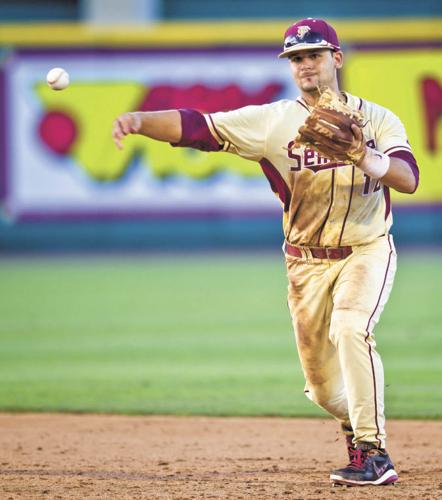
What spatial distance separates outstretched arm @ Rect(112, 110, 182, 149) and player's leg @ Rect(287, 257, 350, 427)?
869 millimetres

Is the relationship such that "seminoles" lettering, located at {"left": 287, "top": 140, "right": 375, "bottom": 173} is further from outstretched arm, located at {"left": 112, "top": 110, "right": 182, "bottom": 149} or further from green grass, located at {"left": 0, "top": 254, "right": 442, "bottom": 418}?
green grass, located at {"left": 0, "top": 254, "right": 442, "bottom": 418}

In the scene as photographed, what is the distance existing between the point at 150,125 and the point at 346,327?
49.9 inches

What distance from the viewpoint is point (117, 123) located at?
16.3 feet

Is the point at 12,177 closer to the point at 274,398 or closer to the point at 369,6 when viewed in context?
the point at 369,6

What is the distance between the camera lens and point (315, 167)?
17.2 ft

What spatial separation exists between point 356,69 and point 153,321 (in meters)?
8.56

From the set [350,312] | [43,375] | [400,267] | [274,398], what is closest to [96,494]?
[350,312]

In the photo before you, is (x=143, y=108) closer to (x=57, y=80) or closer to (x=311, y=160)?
(x=57, y=80)

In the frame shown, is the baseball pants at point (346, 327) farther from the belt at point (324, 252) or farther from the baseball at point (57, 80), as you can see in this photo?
the baseball at point (57, 80)

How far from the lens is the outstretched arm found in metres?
4.95

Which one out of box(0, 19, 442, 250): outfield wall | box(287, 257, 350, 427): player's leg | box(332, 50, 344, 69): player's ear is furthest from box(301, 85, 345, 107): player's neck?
box(0, 19, 442, 250): outfield wall

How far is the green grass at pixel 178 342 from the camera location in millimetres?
7996

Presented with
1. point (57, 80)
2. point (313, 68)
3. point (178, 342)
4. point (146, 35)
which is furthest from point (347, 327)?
point (146, 35)

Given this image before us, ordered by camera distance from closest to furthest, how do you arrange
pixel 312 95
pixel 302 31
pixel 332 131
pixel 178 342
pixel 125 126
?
pixel 332 131 < pixel 125 126 < pixel 302 31 < pixel 312 95 < pixel 178 342
